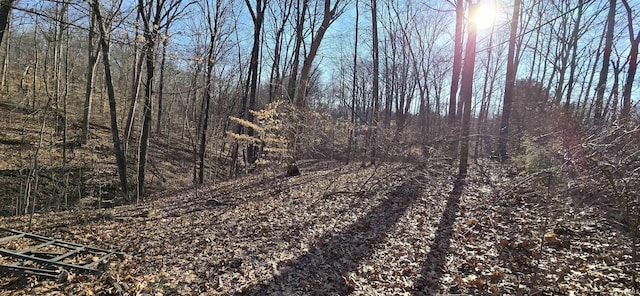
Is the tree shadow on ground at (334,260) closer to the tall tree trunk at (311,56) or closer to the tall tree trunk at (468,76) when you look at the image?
the tall tree trunk at (468,76)

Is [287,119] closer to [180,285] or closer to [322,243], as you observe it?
[322,243]

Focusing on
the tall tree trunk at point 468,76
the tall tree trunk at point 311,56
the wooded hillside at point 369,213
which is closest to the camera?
the wooded hillside at point 369,213

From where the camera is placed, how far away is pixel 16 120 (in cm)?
1512

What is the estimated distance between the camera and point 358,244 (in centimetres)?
547

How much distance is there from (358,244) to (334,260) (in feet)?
2.34

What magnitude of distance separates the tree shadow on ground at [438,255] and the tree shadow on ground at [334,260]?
86 cm

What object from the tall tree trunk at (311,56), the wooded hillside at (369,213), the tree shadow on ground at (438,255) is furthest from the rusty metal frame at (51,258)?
the tall tree trunk at (311,56)

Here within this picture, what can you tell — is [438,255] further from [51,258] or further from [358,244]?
[51,258]

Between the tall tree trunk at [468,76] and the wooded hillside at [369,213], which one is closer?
the wooded hillside at [369,213]

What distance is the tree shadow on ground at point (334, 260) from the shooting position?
4125 mm

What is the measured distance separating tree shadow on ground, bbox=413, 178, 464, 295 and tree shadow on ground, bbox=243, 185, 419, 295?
0.86 m

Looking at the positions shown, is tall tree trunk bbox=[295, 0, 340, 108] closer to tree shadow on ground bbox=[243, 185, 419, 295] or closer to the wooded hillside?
the wooded hillside

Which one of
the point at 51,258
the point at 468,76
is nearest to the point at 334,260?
the point at 51,258

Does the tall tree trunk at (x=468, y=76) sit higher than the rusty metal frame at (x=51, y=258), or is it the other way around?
the tall tree trunk at (x=468, y=76)
